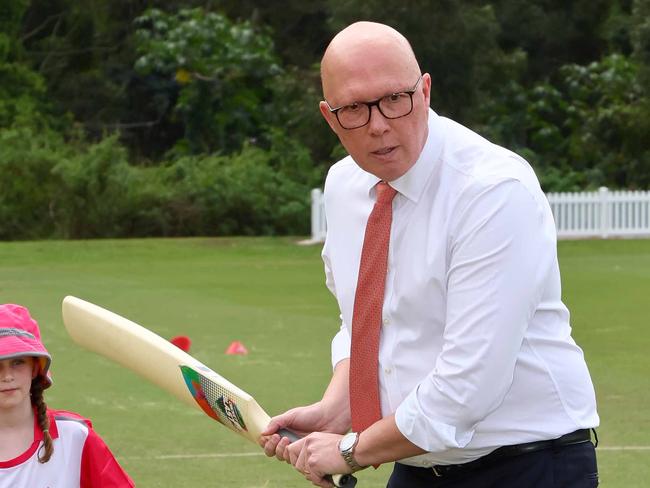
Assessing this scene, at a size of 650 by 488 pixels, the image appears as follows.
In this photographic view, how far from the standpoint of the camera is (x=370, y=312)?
3471 mm

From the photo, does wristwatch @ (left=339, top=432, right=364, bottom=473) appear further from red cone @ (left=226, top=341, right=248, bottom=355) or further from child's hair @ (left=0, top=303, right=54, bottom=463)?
red cone @ (left=226, top=341, right=248, bottom=355)

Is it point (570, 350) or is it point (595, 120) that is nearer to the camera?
point (570, 350)

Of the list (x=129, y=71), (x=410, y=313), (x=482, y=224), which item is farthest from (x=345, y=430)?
(x=129, y=71)

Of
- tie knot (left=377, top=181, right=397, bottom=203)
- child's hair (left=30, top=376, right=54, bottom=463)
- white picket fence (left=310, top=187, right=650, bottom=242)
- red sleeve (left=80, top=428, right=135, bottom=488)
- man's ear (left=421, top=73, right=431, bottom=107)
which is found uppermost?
man's ear (left=421, top=73, right=431, bottom=107)

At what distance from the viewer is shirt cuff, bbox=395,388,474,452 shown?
3.20 meters

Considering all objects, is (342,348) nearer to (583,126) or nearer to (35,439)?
(35,439)

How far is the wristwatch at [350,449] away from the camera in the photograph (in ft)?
11.1

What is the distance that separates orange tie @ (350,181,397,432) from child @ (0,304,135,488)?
2.94ft

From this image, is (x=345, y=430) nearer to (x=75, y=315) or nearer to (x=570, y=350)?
(x=570, y=350)

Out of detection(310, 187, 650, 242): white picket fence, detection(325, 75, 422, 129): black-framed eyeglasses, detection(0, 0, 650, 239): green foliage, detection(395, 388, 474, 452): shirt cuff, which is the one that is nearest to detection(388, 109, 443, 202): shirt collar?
detection(325, 75, 422, 129): black-framed eyeglasses

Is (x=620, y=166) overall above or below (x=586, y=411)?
below

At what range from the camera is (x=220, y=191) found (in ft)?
95.6

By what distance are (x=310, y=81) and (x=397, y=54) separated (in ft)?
104

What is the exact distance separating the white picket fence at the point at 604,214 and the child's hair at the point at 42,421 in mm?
22653
